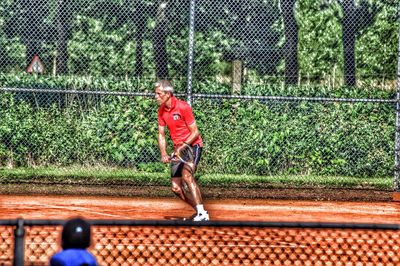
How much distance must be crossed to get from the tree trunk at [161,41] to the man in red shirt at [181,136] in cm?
521

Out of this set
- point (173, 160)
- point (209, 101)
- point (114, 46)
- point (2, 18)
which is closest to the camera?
point (173, 160)

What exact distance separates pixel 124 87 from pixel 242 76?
1.90 metres

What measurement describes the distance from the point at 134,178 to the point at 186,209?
1902 millimetres

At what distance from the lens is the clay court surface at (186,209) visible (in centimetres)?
1249

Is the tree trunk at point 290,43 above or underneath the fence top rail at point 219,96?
above

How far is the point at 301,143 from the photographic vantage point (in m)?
15.7

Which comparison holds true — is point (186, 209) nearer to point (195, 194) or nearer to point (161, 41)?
point (195, 194)

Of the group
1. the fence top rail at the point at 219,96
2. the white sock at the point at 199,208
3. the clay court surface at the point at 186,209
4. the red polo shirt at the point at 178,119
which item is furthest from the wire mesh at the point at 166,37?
the white sock at the point at 199,208

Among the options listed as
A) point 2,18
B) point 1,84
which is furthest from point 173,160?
point 2,18

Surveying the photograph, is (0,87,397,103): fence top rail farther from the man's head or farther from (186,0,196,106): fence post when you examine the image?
the man's head

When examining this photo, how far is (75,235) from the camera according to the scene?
5051 millimetres

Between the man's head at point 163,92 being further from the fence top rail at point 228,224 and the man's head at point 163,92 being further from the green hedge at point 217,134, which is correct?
the fence top rail at point 228,224

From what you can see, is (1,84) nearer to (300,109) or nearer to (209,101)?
(209,101)

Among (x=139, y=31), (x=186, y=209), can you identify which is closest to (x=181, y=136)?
(x=186, y=209)
